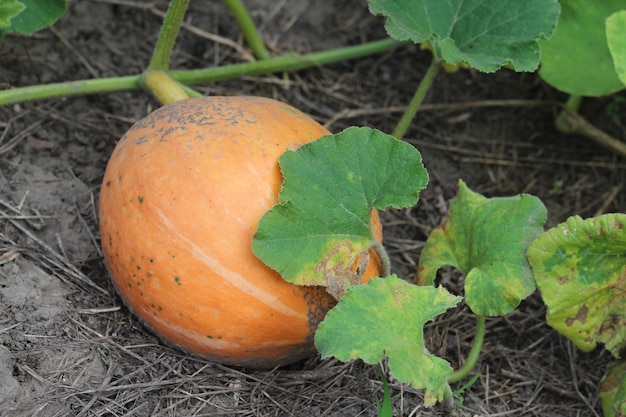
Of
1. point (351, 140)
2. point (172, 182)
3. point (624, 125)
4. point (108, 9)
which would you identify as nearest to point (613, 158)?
point (624, 125)

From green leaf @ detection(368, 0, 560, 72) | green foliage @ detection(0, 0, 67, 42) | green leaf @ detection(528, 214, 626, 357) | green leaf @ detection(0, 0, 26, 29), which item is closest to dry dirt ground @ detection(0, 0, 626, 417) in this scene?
green leaf @ detection(528, 214, 626, 357)

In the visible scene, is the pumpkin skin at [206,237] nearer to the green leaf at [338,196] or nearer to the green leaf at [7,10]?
the green leaf at [338,196]

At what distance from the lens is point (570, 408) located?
219cm

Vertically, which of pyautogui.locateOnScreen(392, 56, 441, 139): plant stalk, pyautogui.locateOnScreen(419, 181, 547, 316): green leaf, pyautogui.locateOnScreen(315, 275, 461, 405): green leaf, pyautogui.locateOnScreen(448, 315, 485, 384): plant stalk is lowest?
pyautogui.locateOnScreen(448, 315, 485, 384): plant stalk

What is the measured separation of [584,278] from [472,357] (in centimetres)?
37

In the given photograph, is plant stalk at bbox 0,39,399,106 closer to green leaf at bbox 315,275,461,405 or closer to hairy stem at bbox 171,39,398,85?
hairy stem at bbox 171,39,398,85

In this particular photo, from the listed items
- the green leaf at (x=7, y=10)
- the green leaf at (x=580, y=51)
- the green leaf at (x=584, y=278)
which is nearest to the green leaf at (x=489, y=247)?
the green leaf at (x=584, y=278)

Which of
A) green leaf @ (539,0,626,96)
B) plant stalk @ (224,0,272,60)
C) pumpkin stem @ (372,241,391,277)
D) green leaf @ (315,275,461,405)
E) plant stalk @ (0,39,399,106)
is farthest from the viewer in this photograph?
plant stalk @ (224,0,272,60)

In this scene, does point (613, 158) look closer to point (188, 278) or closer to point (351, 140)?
point (351, 140)

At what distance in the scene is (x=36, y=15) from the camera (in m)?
2.35

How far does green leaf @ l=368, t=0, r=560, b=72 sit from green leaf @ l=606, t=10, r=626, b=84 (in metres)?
0.17

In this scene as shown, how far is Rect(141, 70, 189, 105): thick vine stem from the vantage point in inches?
90.2

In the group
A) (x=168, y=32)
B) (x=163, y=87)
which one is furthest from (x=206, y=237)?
(x=168, y=32)

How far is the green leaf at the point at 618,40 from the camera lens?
2172 millimetres
